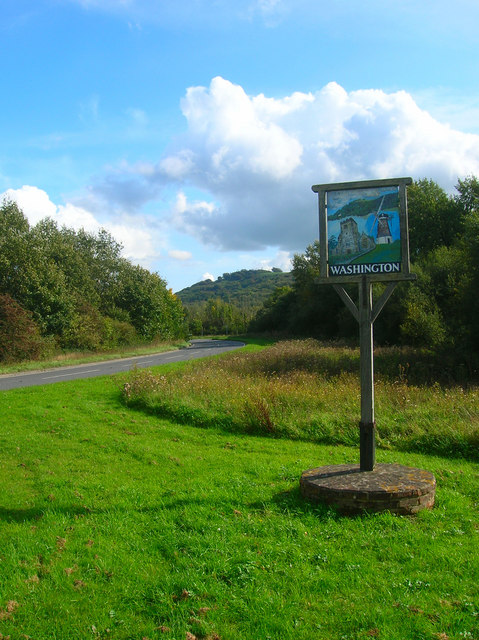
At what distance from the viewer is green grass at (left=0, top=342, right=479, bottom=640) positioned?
3.72 meters

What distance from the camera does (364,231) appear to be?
679 centimetres

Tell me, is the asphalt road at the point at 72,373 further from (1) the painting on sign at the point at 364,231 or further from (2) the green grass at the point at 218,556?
(1) the painting on sign at the point at 364,231

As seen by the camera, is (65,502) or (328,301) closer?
(65,502)

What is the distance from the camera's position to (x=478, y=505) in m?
6.09

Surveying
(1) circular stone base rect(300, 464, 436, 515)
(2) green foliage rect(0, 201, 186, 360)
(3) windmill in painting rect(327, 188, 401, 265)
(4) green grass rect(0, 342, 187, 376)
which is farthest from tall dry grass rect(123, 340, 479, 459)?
(2) green foliage rect(0, 201, 186, 360)

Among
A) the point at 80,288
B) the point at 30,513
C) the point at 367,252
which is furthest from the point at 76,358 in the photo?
the point at 367,252

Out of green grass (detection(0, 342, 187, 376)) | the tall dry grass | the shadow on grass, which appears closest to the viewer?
the shadow on grass

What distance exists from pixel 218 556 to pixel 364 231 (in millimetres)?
4301

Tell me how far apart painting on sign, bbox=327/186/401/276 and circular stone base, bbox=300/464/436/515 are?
2558 mm

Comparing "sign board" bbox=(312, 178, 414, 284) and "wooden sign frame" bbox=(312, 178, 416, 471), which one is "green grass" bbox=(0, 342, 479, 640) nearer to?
"wooden sign frame" bbox=(312, 178, 416, 471)

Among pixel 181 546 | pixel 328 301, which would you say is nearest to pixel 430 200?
pixel 328 301

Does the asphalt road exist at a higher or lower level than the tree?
lower

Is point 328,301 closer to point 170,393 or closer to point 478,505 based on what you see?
point 170,393

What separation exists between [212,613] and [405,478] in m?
3.24
